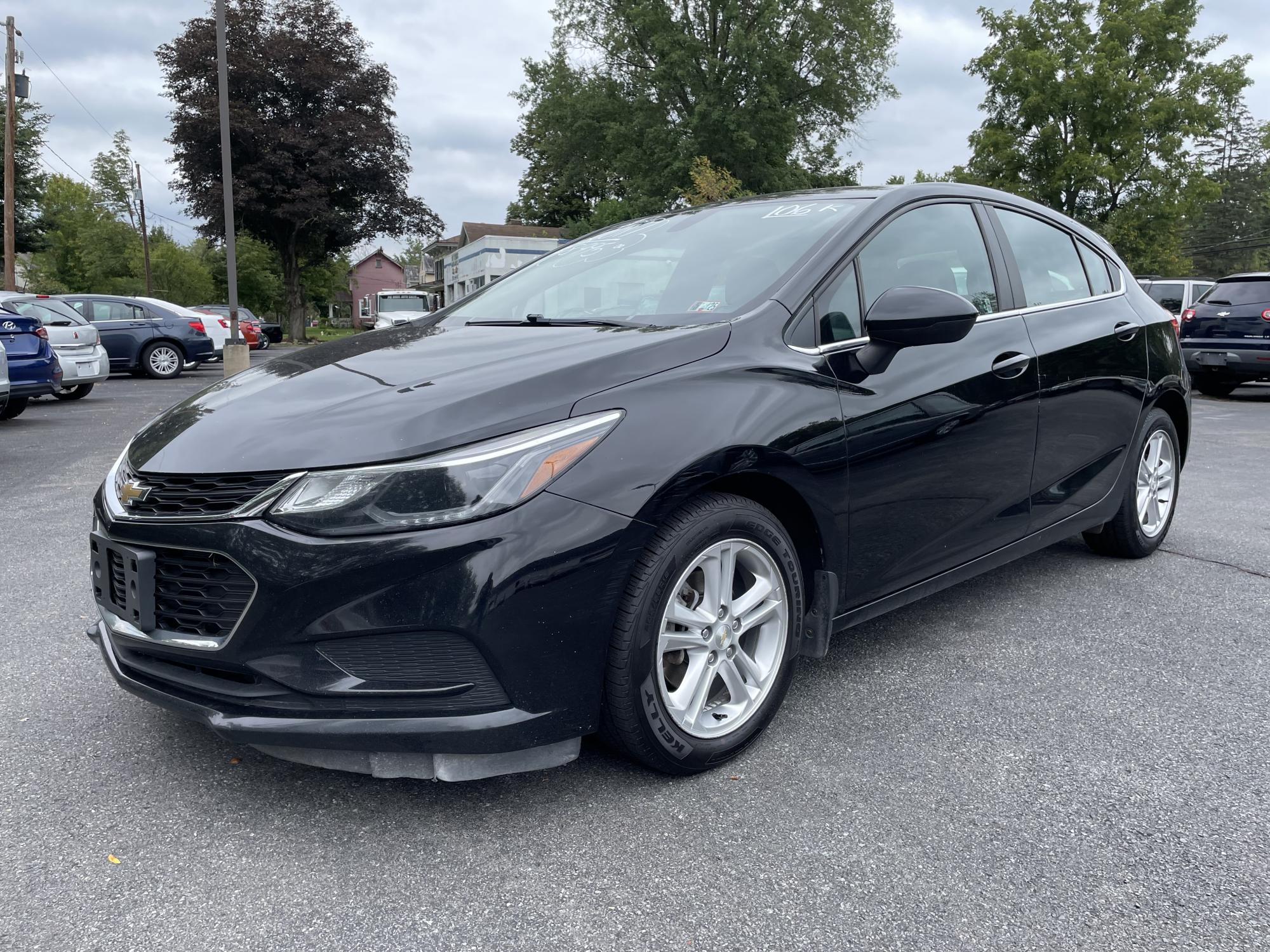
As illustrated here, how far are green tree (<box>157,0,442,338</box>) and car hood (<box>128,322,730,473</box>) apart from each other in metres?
37.4

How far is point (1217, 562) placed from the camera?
182 inches

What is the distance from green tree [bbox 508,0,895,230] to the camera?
37656 mm

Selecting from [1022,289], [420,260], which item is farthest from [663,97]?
[420,260]

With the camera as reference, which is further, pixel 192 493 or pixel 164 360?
pixel 164 360

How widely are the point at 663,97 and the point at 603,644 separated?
132 ft

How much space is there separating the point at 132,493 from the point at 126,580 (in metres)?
0.21

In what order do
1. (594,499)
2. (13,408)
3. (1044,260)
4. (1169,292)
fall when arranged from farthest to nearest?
1. (1169,292)
2. (13,408)
3. (1044,260)
4. (594,499)

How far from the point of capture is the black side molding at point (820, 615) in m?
2.79

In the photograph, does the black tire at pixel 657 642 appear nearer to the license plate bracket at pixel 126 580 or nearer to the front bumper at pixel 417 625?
the front bumper at pixel 417 625

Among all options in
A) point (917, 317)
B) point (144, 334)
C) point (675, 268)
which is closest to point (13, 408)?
point (144, 334)

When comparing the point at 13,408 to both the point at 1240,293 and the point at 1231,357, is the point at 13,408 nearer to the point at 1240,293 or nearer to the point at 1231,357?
Answer: the point at 1231,357

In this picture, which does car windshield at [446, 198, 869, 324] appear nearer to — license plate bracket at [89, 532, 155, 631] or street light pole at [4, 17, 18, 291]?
license plate bracket at [89, 532, 155, 631]

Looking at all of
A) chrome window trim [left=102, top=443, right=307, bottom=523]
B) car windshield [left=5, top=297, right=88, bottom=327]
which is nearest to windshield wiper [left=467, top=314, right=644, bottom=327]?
chrome window trim [left=102, top=443, right=307, bottom=523]

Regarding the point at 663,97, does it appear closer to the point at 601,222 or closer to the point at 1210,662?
the point at 601,222
